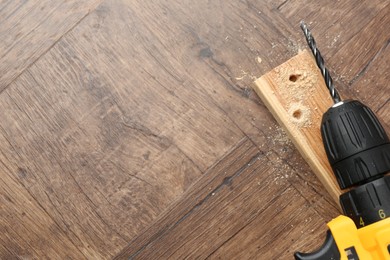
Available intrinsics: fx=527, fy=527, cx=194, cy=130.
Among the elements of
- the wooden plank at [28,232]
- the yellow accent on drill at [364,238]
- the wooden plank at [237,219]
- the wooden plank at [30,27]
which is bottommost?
the yellow accent on drill at [364,238]

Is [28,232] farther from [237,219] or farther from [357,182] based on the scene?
[357,182]

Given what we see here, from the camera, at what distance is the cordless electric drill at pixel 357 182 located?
0.65 m

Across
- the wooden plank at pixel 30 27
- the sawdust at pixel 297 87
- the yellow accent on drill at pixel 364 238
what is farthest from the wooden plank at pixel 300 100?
the wooden plank at pixel 30 27

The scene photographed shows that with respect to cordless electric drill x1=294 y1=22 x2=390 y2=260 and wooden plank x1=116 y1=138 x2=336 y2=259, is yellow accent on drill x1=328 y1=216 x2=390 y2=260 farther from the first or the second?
wooden plank x1=116 y1=138 x2=336 y2=259

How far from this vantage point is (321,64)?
0.75 metres

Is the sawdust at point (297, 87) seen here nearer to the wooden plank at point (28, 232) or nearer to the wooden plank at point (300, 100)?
the wooden plank at point (300, 100)

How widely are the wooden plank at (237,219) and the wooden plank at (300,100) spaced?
58 mm

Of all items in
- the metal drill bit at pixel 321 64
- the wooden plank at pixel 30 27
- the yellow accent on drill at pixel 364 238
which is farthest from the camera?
the wooden plank at pixel 30 27

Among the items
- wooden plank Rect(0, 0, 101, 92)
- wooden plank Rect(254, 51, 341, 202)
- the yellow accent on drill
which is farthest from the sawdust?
wooden plank Rect(0, 0, 101, 92)

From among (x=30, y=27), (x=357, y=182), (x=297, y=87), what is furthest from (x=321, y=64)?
(x=30, y=27)

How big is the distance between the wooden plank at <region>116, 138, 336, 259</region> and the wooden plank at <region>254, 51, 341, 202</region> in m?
0.06

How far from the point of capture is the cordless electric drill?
65 cm

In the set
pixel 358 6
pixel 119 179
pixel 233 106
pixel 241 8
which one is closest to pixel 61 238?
pixel 119 179

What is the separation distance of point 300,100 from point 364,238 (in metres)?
0.23
